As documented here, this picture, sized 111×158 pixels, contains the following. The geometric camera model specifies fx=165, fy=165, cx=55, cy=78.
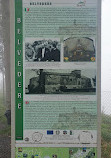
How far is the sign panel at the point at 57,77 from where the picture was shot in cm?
186

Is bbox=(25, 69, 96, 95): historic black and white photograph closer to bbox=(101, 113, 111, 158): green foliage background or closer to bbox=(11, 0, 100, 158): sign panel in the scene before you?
bbox=(11, 0, 100, 158): sign panel

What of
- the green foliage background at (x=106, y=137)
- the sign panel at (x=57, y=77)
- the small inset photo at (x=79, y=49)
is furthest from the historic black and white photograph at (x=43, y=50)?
the green foliage background at (x=106, y=137)

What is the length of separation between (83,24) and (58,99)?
89 cm

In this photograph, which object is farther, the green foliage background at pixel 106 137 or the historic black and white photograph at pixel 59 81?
the green foliage background at pixel 106 137

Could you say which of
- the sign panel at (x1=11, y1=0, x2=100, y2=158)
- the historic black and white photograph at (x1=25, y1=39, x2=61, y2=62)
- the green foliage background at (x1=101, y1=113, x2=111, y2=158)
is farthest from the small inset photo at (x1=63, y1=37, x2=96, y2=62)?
the green foliage background at (x1=101, y1=113, x2=111, y2=158)

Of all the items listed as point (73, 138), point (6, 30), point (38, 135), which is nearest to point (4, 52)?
point (6, 30)

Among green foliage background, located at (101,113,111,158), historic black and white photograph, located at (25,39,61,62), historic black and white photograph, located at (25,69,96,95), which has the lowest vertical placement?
green foliage background, located at (101,113,111,158)

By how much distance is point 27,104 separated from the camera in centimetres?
190

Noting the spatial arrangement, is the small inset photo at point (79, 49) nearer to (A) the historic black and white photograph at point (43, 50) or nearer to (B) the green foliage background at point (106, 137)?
(A) the historic black and white photograph at point (43, 50)

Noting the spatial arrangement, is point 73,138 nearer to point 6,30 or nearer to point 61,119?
point 61,119

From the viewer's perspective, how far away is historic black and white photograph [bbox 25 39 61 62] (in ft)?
6.13

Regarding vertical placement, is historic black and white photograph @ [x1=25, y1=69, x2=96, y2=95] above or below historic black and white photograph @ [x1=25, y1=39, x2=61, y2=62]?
below

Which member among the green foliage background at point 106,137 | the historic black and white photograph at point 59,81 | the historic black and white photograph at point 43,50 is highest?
the historic black and white photograph at point 43,50

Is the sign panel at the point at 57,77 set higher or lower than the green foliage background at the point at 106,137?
higher
